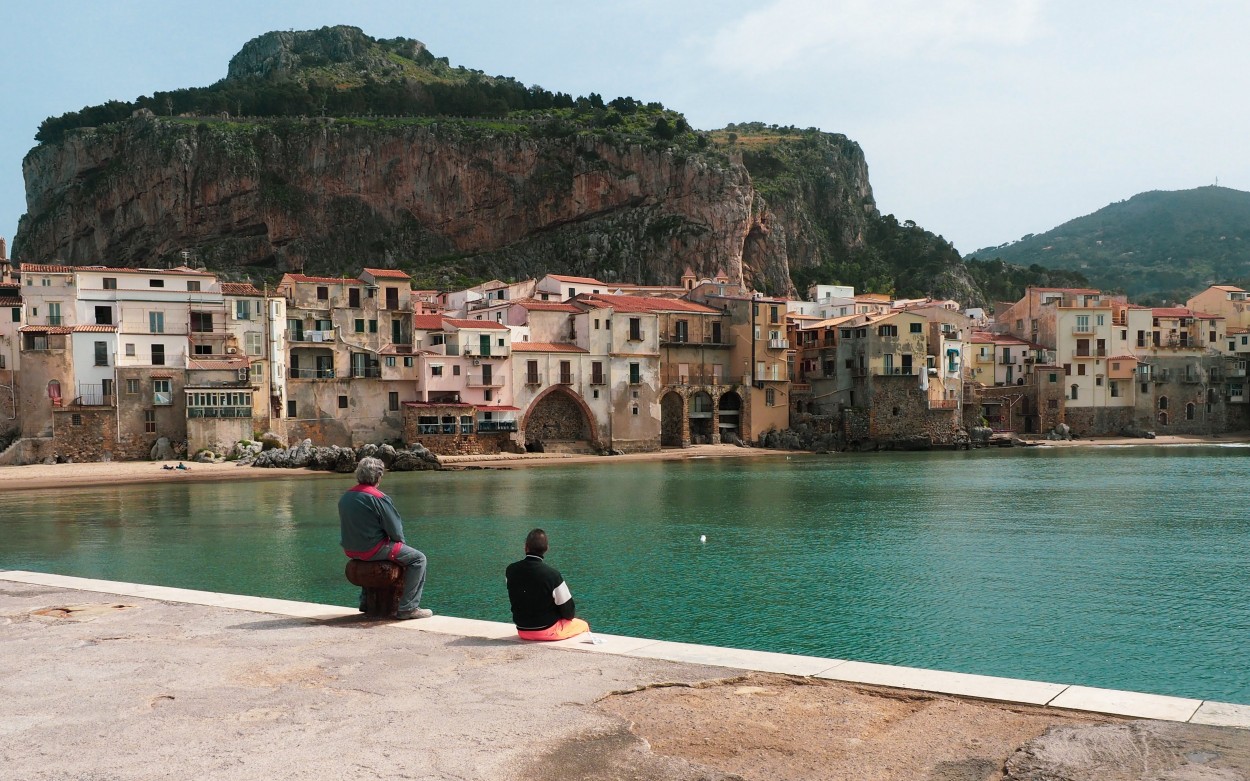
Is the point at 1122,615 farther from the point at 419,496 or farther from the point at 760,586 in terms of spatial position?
the point at 419,496

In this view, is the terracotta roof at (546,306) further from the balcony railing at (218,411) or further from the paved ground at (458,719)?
the paved ground at (458,719)

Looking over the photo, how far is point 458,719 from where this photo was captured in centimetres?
684

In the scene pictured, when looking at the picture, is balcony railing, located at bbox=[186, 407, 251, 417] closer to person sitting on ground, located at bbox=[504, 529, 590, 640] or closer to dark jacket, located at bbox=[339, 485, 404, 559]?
dark jacket, located at bbox=[339, 485, 404, 559]

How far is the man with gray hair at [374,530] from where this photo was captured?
1016cm

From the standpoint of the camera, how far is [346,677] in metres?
7.98

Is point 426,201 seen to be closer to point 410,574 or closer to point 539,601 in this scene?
point 410,574

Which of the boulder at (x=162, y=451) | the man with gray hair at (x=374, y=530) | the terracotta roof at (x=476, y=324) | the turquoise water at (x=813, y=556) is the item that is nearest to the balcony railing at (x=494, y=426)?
the terracotta roof at (x=476, y=324)

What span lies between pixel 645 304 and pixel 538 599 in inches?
2558

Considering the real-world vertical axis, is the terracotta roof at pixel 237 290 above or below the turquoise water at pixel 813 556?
above

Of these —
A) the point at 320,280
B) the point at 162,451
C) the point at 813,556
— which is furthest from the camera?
the point at 320,280

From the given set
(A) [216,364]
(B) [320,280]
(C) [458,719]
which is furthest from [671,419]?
(C) [458,719]

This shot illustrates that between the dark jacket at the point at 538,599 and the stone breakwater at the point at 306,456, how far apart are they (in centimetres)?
4610

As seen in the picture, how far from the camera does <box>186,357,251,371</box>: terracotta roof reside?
5588 cm

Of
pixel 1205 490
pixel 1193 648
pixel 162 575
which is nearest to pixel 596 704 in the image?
pixel 1193 648
